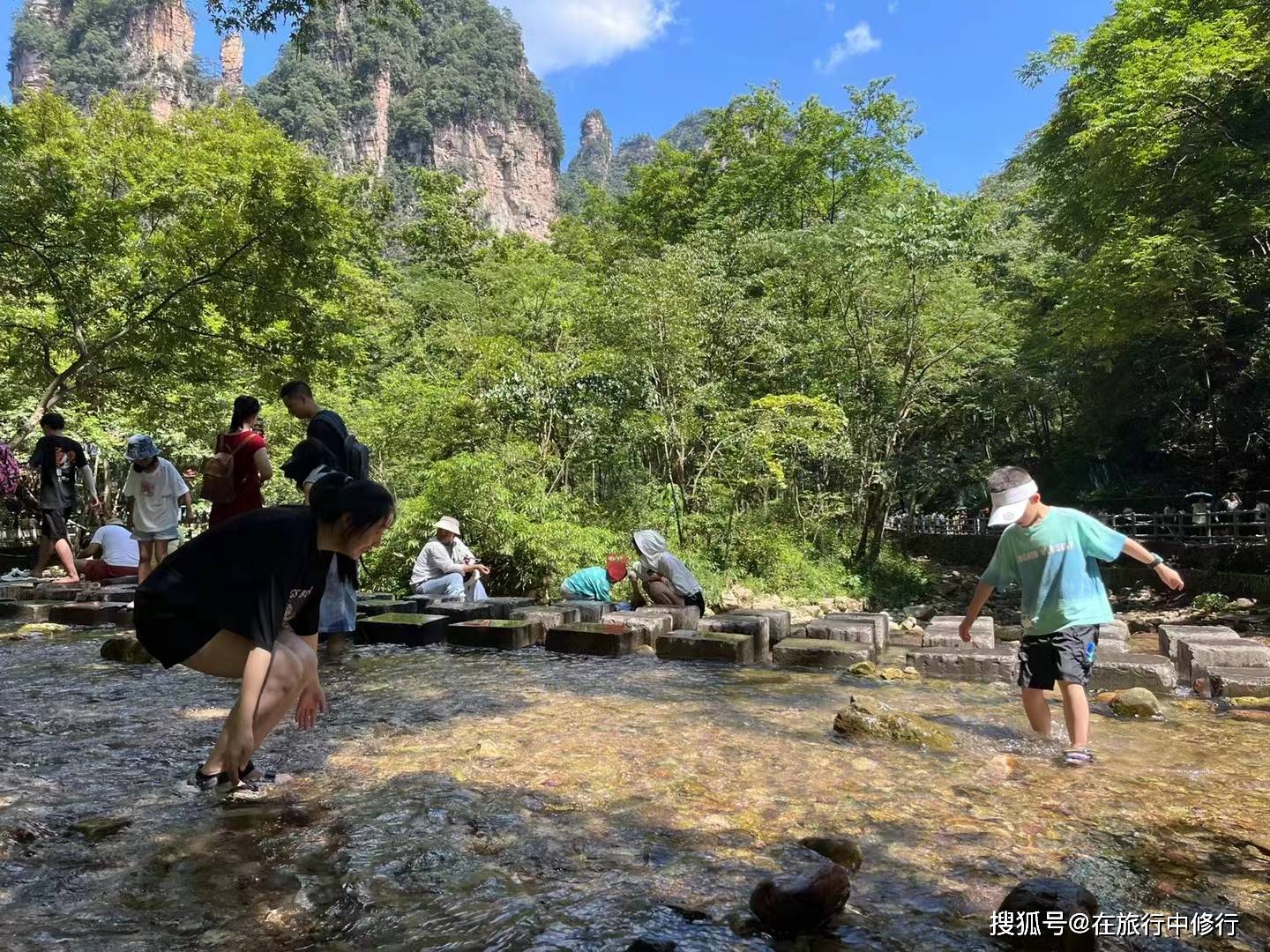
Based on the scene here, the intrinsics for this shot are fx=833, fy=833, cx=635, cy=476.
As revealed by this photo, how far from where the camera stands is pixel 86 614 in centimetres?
796

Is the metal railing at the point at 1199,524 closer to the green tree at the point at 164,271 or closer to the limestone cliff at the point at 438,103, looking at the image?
the green tree at the point at 164,271

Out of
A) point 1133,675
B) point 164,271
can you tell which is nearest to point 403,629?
point 1133,675

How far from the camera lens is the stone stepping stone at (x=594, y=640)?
22.7 feet

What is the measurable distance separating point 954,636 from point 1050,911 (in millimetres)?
5285

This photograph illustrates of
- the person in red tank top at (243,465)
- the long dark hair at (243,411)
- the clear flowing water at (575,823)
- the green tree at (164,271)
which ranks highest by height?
the green tree at (164,271)

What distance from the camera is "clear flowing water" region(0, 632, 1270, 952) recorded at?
2254 mm

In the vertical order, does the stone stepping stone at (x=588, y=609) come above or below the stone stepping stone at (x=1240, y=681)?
above

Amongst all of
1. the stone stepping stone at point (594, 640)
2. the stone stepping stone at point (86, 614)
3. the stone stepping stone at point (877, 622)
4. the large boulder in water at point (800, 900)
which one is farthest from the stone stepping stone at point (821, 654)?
the stone stepping stone at point (86, 614)

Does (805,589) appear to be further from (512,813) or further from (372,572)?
(512,813)

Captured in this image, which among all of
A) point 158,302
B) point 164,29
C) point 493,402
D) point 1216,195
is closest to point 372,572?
point 493,402

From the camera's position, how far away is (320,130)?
63.7 metres

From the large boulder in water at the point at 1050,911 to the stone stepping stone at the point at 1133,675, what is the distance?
3903mm

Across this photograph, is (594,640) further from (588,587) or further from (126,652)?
(126,652)

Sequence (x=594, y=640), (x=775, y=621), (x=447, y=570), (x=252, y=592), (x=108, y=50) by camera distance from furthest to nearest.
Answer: (x=108, y=50), (x=447, y=570), (x=775, y=621), (x=594, y=640), (x=252, y=592)
